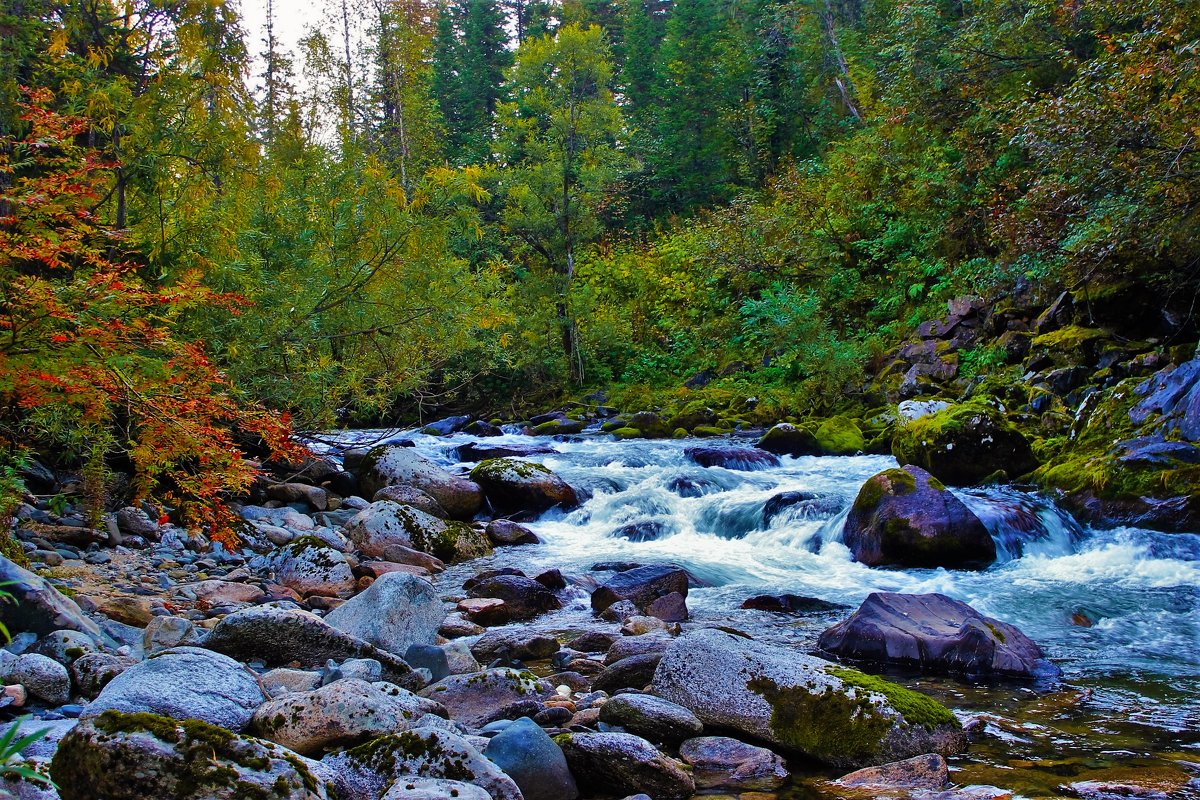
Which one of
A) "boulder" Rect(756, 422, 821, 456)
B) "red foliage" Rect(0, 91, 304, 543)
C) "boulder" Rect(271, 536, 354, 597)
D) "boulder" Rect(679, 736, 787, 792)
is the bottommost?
"boulder" Rect(679, 736, 787, 792)

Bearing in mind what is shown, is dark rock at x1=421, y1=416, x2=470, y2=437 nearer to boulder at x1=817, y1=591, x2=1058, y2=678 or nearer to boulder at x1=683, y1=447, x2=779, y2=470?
boulder at x1=683, y1=447, x2=779, y2=470

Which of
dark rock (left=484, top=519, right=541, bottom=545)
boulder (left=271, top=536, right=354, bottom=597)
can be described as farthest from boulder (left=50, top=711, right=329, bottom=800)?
dark rock (left=484, top=519, right=541, bottom=545)

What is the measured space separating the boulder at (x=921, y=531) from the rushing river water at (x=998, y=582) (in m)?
0.22

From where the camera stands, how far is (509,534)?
10.9 meters

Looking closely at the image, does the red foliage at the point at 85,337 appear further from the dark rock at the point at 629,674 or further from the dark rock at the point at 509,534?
the dark rock at the point at 509,534

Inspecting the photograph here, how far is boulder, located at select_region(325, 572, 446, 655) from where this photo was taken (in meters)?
5.92

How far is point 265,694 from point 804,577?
19.9 ft

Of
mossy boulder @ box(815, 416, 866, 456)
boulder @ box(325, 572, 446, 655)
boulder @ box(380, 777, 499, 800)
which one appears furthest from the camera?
mossy boulder @ box(815, 416, 866, 456)

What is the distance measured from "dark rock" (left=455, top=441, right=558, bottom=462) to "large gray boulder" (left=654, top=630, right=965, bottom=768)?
11.1 metres

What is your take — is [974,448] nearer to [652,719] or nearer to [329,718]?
[652,719]

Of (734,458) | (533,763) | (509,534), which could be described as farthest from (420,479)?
(533,763)

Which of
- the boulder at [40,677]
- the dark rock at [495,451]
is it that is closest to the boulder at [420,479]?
the dark rock at [495,451]

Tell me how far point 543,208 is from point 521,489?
12619 mm

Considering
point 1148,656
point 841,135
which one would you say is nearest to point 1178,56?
point 1148,656
